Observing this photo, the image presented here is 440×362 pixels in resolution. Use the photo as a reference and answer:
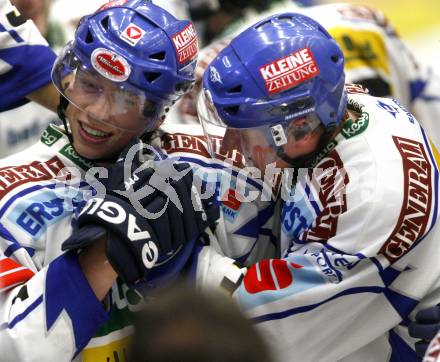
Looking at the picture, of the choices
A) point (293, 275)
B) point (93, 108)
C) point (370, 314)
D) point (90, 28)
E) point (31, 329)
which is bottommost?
point (370, 314)

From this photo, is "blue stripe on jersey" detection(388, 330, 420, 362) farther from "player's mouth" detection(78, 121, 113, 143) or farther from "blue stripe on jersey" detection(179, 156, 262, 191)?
"player's mouth" detection(78, 121, 113, 143)

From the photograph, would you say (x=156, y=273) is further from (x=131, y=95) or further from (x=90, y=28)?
(x=90, y=28)

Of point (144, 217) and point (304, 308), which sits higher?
point (144, 217)

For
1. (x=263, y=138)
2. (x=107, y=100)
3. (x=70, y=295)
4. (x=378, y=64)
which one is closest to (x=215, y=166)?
(x=263, y=138)

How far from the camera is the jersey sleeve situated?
2676 mm

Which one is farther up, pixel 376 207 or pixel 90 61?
pixel 90 61

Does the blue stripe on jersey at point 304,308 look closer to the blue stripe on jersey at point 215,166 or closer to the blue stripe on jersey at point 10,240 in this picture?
the blue stripe on jersey at point 215,166

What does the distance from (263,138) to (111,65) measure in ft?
1.17

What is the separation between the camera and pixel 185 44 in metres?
2.15

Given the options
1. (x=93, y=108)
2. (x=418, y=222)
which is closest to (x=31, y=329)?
(x=93, y=108)

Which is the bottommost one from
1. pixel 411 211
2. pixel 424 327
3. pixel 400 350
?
pixel 400 350

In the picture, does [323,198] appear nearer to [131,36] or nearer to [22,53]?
[131,36]

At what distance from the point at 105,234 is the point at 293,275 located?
42cm

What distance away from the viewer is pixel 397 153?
207cm
